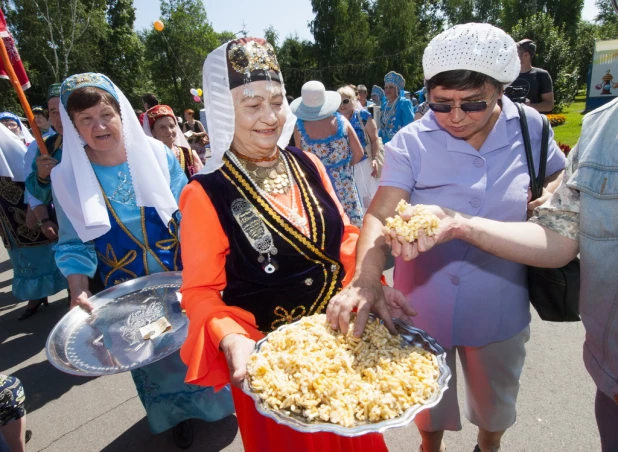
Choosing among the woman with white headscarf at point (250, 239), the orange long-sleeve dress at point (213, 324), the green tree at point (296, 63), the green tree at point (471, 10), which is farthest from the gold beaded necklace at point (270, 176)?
the green tree at point (471, 10)

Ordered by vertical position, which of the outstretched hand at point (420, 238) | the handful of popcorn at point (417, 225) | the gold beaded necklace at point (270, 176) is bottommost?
the outstretched hand at point (420, 238)

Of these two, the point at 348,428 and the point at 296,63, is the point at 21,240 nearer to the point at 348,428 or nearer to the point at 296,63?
the point at 348,428

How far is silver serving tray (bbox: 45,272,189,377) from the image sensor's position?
5.80 feet

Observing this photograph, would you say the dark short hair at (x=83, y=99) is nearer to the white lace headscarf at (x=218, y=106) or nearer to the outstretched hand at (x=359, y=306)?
Result: the white lace headscarf at (x=218, y=106)

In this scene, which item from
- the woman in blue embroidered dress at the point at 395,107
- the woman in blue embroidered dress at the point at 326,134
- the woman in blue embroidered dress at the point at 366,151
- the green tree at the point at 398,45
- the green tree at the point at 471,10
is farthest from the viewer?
the green tree at the point at 471,10

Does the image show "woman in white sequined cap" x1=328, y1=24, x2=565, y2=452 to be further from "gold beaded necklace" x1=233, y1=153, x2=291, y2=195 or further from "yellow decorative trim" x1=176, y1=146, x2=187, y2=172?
"yellow decorative trim" x1=176, y1=146, x2=187, y2=172

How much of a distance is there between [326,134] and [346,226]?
3178mm

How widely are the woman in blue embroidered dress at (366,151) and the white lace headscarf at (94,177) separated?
4034 mm

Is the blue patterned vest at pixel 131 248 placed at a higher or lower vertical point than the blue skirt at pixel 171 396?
higher

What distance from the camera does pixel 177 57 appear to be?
39.0 m

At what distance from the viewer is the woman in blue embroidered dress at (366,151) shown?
20.2 ft

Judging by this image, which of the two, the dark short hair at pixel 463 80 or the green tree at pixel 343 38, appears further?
the green tree at pixel 343 38

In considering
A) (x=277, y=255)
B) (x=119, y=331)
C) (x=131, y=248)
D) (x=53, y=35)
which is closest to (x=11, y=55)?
(x=131, y=248)

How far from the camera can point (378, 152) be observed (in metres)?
6.52
